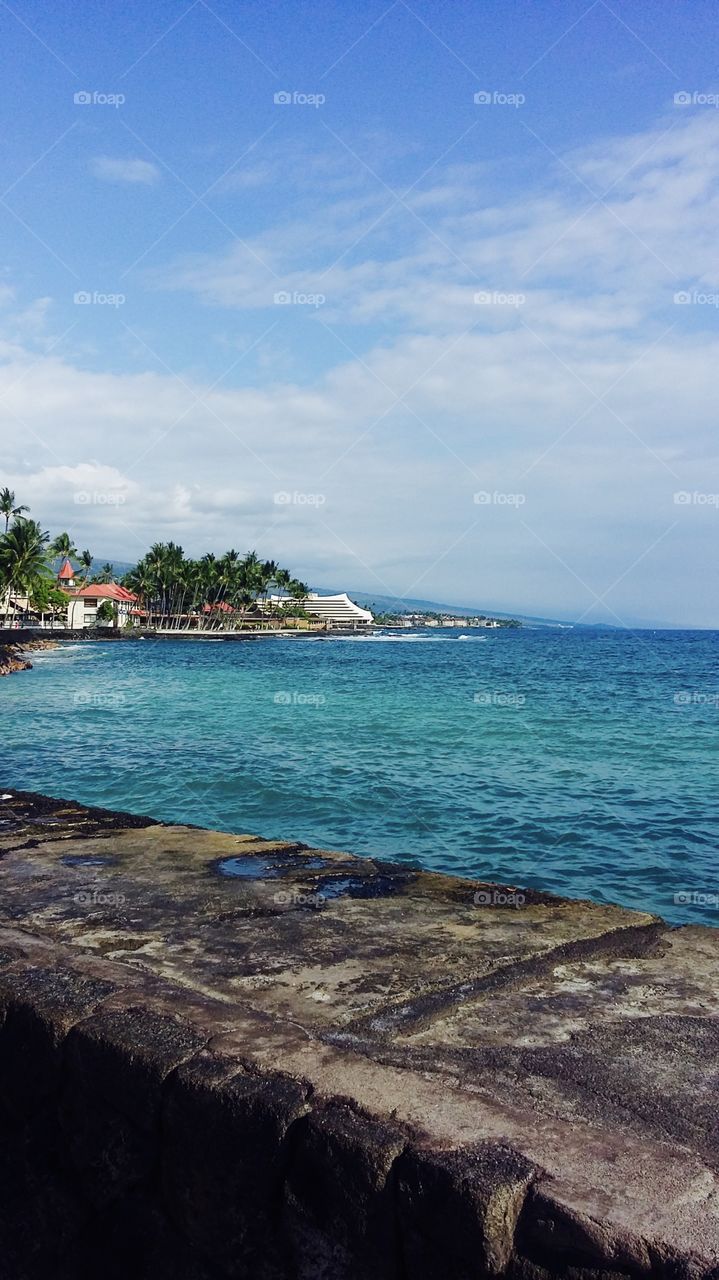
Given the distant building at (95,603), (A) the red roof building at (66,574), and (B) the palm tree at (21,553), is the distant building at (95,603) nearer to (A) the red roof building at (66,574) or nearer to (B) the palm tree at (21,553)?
(A) the red roof building at (66,574)

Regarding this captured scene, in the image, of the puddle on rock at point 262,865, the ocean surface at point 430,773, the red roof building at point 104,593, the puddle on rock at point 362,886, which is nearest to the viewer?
the puddle on rock at point 362,886

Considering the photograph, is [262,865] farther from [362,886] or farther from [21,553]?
[21,553]

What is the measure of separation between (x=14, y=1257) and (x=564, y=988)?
2.80 metres

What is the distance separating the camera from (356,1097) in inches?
121

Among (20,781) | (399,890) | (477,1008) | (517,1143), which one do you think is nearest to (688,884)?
(399,890)

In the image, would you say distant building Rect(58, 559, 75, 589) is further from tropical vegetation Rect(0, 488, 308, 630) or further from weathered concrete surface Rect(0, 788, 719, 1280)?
weathered concrete surface Rect(0, 788, 719, 1280)

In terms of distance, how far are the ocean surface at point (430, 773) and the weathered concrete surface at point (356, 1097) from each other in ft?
19.3

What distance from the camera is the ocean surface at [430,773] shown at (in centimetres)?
1216

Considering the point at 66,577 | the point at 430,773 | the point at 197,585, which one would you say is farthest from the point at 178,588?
the point at 430,773

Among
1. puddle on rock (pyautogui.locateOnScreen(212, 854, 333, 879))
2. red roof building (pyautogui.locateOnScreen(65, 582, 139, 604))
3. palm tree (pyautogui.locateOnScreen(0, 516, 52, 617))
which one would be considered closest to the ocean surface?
puddle on rock (pyautogui.locateOnScreen(212, 854, 333, 879))

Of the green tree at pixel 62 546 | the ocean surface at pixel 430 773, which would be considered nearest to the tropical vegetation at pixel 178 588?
the green tree at pixel 62 546

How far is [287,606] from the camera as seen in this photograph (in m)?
173

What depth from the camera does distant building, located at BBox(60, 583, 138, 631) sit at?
12762cm

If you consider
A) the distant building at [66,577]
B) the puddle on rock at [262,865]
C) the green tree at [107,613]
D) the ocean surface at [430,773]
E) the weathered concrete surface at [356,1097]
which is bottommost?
the ocean surface at [430,773]
